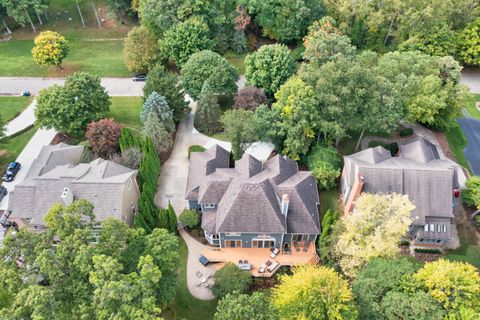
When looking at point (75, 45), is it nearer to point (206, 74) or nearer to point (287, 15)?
point (206, 74)

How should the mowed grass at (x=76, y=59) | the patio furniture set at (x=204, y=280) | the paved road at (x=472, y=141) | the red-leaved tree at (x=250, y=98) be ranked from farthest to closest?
the mowed grass at (x=76, y=59) → the red-leaved tree at (x=250, y=98) → the paved road at (x=472, y=141) → the patio furniture set at (x=204, y=280)

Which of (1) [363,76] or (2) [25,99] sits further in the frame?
(2) [25,99]

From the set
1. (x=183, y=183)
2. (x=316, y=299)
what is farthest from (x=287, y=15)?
(x=316, y=299)

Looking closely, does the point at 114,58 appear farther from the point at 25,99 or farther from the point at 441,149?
the point at 441,149

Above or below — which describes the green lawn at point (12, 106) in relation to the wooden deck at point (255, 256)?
above

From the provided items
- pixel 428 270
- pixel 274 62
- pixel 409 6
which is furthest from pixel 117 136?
pixel 409 6

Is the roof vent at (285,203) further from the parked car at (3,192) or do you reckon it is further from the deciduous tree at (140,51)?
the deciduous tree at (140,51)

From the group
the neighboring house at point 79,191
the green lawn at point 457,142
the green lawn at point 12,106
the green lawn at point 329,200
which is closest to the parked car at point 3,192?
the neighboring house at point 79,191

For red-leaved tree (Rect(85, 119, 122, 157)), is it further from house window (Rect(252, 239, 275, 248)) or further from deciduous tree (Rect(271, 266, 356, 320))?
deciduous tree (Rect(271, 266, 356, 320))
